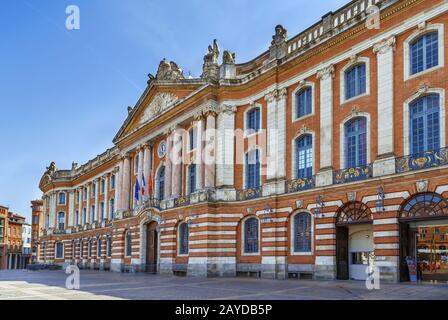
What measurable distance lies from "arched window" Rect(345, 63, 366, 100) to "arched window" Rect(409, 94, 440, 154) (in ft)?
12.6

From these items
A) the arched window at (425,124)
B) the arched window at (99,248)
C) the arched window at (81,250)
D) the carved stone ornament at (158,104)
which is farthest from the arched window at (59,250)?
the arched window at (425,124)

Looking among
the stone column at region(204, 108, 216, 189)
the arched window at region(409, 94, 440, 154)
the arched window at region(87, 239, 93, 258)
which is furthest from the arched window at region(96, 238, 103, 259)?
the arched window at region(409, 94, 440, 154)

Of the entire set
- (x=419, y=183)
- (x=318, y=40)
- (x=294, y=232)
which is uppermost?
(x=318, y=40)

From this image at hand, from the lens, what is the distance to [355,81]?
29688 millimetres

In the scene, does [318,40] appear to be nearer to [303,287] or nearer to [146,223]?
[303,287]

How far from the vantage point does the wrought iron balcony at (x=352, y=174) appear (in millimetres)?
27547

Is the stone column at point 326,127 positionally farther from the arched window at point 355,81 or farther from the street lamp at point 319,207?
the arched window at point 355,81

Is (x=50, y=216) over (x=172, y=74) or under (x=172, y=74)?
under

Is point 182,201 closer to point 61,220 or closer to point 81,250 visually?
point 81,250
